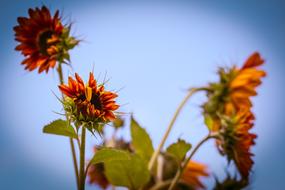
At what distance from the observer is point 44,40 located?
64 centimetres

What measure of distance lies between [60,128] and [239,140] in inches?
14.1

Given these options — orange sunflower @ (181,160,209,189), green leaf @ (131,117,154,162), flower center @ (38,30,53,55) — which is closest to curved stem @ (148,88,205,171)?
green leaf @ (131,117,154,162)

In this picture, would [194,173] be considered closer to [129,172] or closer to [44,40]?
[129,172]

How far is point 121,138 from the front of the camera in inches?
32.3

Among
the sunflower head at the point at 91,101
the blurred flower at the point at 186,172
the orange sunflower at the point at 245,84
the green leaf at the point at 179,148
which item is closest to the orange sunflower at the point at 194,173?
the blurred flower at the point at 186,172

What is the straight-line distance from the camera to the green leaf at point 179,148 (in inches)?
24.6

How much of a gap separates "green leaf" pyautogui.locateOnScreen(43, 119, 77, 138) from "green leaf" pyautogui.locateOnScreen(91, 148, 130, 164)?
0.03 meters

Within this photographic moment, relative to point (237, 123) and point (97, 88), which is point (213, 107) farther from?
point (97, 88)

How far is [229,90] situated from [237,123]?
0.69 ft

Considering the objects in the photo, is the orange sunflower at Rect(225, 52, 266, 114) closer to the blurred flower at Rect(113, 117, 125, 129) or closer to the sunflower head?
the blurred flower at Rect(113, 117, 125, 129)

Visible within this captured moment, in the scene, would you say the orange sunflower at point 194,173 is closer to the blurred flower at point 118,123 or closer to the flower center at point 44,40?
the blurred flower at point 118,123

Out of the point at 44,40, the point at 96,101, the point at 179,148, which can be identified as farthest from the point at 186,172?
the point at 96,101

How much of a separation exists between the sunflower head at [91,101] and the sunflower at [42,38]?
0.69 feet

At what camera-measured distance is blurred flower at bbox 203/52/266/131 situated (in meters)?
0.84
